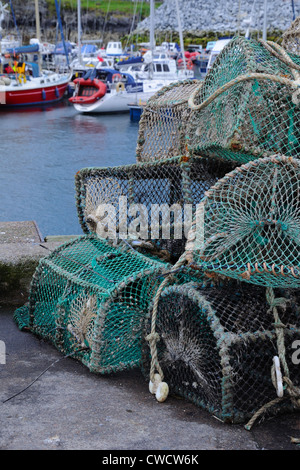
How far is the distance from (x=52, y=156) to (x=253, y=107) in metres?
15.0

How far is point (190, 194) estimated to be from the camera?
9.29ft

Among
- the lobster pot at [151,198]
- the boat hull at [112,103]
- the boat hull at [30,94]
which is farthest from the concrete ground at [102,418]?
the boat hull at [30,94]

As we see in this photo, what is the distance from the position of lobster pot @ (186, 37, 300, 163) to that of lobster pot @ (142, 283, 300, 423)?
619 millimetres

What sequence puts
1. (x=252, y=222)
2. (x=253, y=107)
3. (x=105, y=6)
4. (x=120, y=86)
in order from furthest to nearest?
(x=105, y=6)
(x=120, y=86)
(x=253, y=107)
(x=252, y=222)

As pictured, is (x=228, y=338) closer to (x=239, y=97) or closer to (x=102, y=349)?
(x=102, y=349)

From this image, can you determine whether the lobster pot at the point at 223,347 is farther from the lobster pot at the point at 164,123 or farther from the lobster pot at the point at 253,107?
the lobster pot at the point at 164,123

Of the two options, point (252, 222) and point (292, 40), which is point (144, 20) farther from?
point (252, 222)

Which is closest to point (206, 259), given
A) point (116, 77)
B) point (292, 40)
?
point (292, 40)

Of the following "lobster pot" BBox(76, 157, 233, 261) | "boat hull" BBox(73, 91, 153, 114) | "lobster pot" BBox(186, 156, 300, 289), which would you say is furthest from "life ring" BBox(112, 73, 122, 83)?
"lobster pot" BBox(186, 156, 300, 289)

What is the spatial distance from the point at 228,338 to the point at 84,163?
47.2ft

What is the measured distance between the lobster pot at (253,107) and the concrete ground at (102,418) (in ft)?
3.48

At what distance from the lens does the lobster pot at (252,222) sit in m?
2.25

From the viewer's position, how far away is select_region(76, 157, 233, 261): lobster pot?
9.52 ft

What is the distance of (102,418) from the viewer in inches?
88.0
